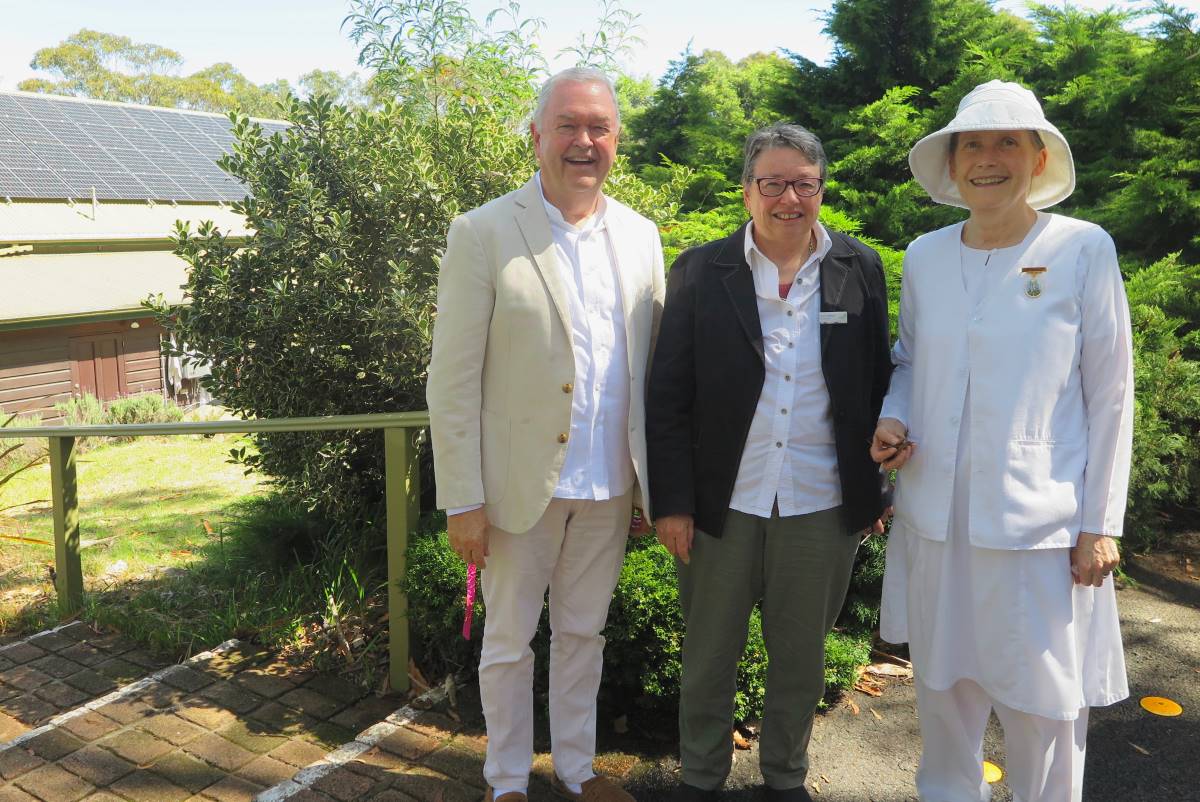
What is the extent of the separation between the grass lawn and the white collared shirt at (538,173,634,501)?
2.94 meters

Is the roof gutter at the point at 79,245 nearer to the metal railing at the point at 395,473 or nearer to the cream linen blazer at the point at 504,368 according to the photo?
the metal railing at the point at 395,473

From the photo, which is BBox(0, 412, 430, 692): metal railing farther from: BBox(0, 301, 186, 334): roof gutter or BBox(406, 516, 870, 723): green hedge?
BBox(0, 301, 186, 334): roof gutter

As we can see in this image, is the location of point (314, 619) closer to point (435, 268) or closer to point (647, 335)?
point (435, 268)

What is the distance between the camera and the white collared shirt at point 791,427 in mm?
2572

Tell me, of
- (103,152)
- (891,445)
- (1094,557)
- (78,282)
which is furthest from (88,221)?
(1094,557)

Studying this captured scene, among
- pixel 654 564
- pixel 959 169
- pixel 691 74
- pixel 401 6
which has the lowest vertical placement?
pixel 654 564

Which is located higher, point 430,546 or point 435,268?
point 435,268

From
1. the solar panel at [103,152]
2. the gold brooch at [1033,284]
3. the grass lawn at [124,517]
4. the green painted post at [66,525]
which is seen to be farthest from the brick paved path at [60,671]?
the solar panel at [103,152]

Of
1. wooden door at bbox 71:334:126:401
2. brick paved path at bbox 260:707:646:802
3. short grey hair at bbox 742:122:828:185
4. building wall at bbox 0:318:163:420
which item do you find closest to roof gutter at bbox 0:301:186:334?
building wall at bbox 0:318:163:420

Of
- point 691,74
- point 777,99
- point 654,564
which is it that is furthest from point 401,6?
point 691,74

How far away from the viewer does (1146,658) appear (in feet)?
12.6

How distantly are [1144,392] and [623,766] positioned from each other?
374 centimetres

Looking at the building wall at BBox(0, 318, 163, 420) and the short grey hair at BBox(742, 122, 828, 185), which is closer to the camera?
the short grey hair at BBox(742, 122, 828, 185)

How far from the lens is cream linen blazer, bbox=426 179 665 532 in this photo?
2.57 m
